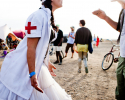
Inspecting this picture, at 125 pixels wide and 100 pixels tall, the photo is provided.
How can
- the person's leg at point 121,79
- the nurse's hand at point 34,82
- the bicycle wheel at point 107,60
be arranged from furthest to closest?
1. the bicycle wheel at point 107,60
2. the person's leg at point 121,79
3. the nurse's hand at point 34,82

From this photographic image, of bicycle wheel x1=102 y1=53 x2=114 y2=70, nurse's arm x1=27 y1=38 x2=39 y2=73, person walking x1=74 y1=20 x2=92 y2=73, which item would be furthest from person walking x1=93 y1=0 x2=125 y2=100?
bicycle wheel x1=102 y1=53 x2=114 y2=70

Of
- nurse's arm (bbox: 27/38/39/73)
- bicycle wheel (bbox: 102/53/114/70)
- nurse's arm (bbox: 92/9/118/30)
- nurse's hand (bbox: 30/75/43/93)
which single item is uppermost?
nurse's arm (bbox: 92/9/118/30)

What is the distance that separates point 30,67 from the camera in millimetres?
1172

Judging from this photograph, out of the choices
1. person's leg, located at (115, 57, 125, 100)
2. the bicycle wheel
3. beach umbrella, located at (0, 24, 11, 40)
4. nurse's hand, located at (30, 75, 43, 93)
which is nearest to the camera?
nurse's hand, located at (30, 75, 43, 93)

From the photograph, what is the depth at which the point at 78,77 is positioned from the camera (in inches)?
178

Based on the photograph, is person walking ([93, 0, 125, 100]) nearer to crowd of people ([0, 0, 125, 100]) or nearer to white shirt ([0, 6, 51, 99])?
crowd of people ([0, 0, 125, 100])

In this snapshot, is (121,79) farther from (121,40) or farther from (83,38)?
(83,38)

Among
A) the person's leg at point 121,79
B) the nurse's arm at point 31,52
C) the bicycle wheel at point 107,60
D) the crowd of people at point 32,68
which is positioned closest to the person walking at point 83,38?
the bicycle wheel at point 107,60

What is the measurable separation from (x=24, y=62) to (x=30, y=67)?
11 centimetres

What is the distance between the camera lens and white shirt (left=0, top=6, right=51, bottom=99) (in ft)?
3.86

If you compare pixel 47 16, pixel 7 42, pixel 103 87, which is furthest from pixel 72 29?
pixel 7 42

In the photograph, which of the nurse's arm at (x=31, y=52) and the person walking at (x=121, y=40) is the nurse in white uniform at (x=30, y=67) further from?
the person walking at (x=121, y=40)

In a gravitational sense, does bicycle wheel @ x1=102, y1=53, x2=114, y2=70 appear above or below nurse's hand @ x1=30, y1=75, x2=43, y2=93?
below

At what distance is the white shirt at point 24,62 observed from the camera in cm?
118
